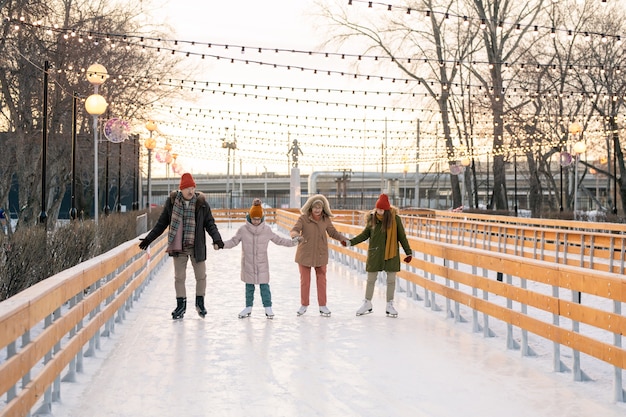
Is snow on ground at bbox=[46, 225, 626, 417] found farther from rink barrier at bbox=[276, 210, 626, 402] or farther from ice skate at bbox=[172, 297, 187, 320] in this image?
rink barrier at bbox=[276, 210, 626, 402]

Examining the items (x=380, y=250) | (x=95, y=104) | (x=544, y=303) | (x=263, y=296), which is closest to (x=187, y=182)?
(x=263, y=296)

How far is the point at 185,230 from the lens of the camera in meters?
12.8

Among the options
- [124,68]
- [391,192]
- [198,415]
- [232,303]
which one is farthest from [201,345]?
[391,192]

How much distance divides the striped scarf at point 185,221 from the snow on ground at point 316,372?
1044 mm

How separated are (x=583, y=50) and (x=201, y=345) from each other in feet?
143

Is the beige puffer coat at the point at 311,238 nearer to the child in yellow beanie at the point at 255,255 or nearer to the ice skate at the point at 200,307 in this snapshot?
the child in yellow beanie at the point at 255,255

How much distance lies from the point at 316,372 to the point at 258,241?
13.7 ft

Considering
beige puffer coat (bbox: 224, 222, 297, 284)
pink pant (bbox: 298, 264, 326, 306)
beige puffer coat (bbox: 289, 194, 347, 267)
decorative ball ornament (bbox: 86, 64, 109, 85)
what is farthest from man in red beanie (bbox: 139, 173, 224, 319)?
decorative ball ornament (bbox: 86, 64, 109, 85)

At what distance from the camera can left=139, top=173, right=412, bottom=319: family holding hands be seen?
41.9 ft

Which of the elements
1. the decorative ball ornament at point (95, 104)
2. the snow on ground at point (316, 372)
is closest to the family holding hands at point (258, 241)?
the snow on ground at point (316, 372)

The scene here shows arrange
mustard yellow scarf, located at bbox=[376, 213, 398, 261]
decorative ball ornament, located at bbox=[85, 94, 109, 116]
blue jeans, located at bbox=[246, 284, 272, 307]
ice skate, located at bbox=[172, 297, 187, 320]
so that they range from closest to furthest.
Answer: ice skate, located at bbox=[172, 297, 187, 320] → blue jeans, located at bbox=[246, 284, 272, 307] → mustard yellow scarf, located at bbox=[376, 213, 398, 261] → decorative ball ornament, located at bbox=[85, 94, 109, 116]

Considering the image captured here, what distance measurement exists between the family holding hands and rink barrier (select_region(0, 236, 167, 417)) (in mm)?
1367

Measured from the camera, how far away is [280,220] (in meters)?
53.1

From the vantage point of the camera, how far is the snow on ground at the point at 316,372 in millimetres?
7473
